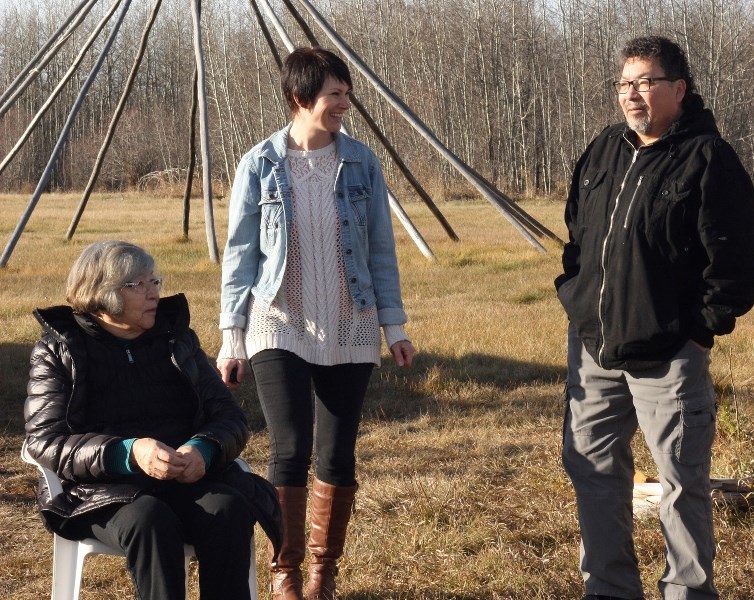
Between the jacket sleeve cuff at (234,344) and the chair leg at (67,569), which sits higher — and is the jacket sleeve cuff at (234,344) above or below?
above

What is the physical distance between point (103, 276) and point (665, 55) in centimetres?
159

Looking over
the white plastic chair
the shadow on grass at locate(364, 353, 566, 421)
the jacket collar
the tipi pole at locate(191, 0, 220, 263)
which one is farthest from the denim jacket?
the tipi pole at locate(191, 0, 220, 263)

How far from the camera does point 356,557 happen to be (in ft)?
11.4

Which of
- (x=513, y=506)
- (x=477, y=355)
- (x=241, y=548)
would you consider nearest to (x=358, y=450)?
(x=513, y=506)

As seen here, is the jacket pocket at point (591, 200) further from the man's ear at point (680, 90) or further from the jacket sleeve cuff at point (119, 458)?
the jacket sleeve cuff at point (119, 458)

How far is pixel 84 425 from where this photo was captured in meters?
2.72

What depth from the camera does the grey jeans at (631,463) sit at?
2.71m

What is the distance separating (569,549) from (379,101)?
31.2 metres

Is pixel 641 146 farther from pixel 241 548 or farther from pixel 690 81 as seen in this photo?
pixel 241 548

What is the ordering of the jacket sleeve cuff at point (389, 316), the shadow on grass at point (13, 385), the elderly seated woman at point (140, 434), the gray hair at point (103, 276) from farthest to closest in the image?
the shadow on grass at point (13, 385), the jacket sleeve cuff at point (389, 316), the gray hair at point (103, 276), the elderly seated woman at point (140, 434)

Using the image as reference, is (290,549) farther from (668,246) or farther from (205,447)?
(668,246)

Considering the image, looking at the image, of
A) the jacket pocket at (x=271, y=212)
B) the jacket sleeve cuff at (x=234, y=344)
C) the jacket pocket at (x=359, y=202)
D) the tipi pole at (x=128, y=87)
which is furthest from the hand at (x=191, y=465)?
the tipi pole at (x=128, y=87)

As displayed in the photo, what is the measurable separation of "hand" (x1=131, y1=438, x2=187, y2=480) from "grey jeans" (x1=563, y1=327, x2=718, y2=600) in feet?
3.66

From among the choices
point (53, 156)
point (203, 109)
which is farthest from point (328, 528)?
point (53, 156)
